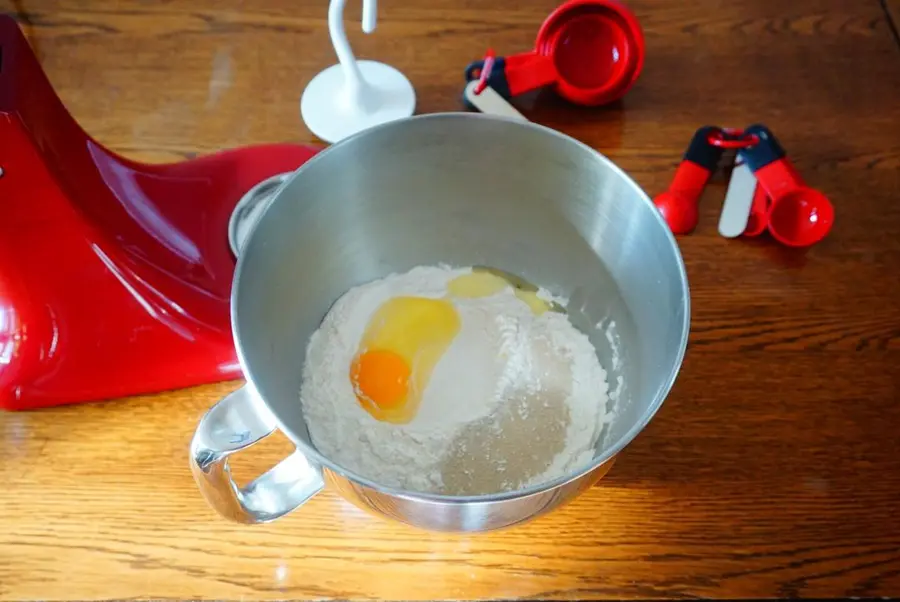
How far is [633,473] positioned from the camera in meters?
0.66

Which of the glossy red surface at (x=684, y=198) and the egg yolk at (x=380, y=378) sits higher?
the glossy red surface at (x=684, y=198)

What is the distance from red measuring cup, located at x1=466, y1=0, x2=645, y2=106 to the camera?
826mm

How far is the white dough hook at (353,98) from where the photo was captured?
2.69 ft

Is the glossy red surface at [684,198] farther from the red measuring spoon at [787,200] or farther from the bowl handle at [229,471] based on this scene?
the bowl handle at [229,471]

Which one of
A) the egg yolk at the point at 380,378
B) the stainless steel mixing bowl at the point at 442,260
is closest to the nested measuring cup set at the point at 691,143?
the stainless steel mixing bowl at the point at 442,260

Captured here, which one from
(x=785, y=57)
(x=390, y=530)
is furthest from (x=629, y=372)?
(x=785, y=57)

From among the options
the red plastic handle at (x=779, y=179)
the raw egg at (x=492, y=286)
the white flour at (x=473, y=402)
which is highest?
the red plastic handle at (x=779, y=179)

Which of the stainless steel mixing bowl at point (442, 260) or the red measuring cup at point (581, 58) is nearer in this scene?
the stainless steel mixing bowl at point (442, 260)

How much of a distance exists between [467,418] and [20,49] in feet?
1.34

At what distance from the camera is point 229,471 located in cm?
54

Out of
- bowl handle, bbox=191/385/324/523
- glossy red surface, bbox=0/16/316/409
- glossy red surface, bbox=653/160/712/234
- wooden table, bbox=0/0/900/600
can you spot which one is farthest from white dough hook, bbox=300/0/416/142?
bowl handle, bbox=191/385/324/523

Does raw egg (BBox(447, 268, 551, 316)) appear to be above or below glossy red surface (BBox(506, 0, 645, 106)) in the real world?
below

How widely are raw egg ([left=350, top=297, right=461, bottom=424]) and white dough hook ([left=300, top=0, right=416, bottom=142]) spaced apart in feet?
0.71

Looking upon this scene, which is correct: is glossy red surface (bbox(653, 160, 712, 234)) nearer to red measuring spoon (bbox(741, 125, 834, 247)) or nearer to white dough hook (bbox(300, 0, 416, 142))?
red measuring spoon (bbox(741, 125, 834, 247))
